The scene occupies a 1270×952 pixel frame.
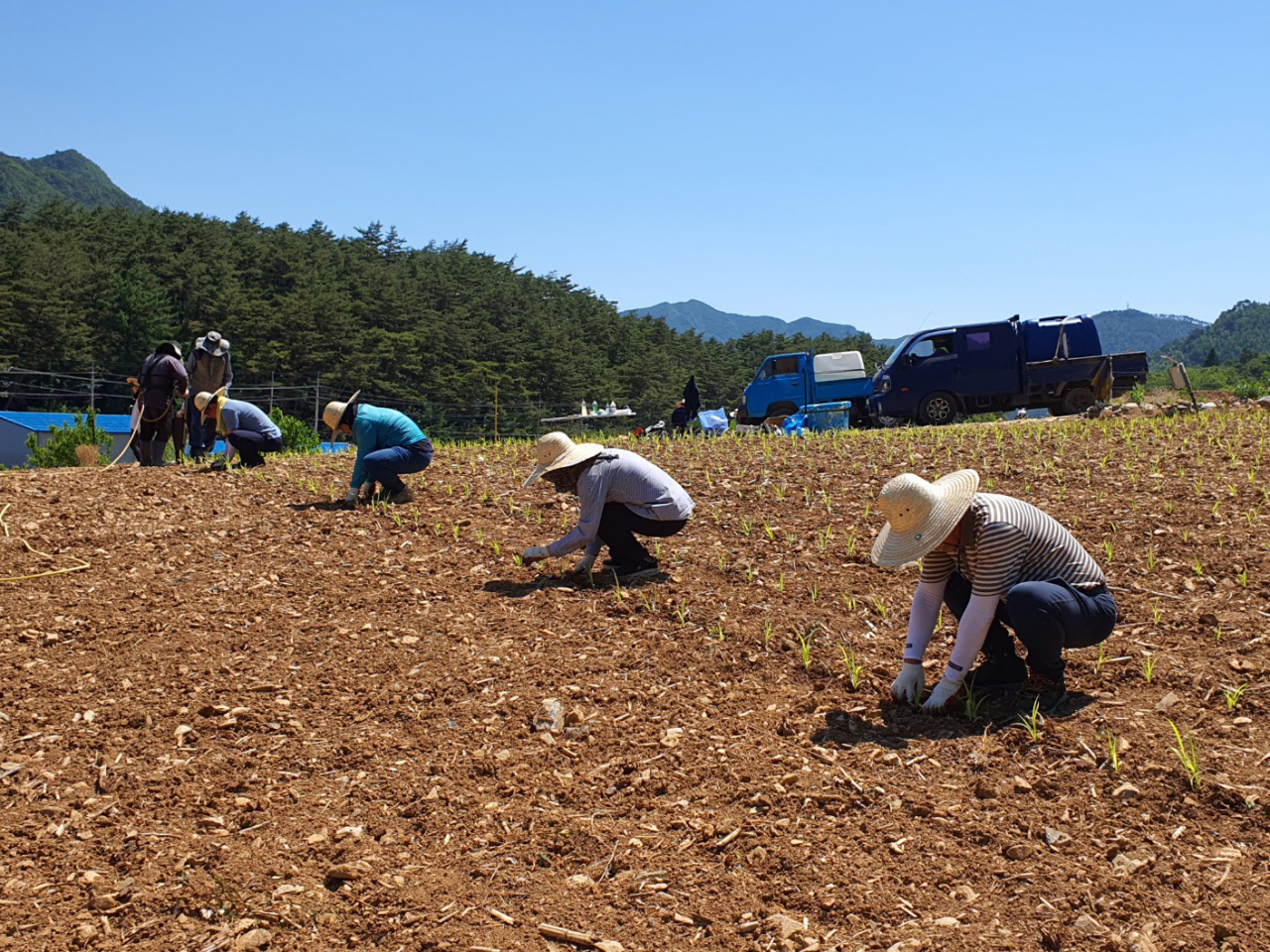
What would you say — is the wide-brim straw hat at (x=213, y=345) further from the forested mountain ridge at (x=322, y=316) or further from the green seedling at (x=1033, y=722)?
the forested mountain ridge at (x=322, y=316)

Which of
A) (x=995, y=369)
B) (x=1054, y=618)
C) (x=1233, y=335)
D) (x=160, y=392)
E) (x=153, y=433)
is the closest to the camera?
(x=1054, y=618)

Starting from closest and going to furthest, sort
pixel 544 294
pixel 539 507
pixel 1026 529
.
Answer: pixel 1026 529 → pixel 539 507 → pixel 544 294

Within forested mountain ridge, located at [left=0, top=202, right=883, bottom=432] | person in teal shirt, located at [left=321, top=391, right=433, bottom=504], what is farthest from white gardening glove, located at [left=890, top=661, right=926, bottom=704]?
forested mountain ridge, located at [left=0, top=202, right=883, bottom=432]

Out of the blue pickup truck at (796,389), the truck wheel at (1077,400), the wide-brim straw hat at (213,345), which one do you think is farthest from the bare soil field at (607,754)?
the blue pickup truck at (796,389)

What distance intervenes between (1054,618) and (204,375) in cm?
962

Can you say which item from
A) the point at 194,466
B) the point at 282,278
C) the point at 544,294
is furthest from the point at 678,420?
the point at 544,294

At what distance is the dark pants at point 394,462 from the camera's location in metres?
7.61

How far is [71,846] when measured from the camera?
3.30 metres

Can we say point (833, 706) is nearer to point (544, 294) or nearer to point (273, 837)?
point (273, 837)

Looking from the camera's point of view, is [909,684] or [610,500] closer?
[909,684]

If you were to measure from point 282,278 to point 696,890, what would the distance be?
6491cm

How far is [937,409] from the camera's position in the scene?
17812 mm

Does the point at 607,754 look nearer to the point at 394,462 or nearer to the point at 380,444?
the point at 394,462

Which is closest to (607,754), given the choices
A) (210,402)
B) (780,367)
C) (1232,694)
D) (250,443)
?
(1232,694)
